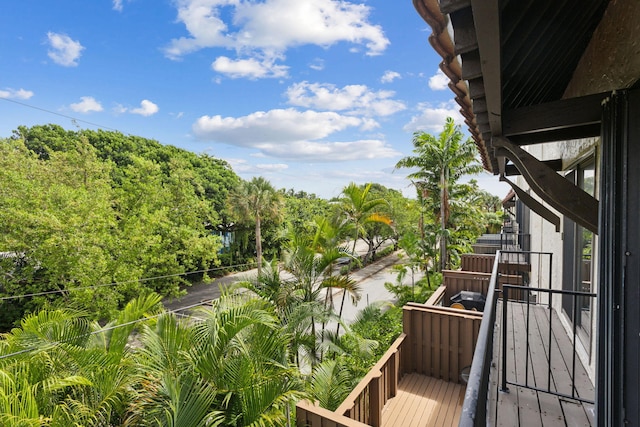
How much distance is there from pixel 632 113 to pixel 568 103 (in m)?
0.50

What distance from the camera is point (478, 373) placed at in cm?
92

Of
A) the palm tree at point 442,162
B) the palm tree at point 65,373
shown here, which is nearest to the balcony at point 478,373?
the palm tree at point 65,373

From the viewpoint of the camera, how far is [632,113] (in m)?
1.42

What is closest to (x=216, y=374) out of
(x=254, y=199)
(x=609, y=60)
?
(x=609, y=60)

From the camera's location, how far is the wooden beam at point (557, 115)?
1756 mm

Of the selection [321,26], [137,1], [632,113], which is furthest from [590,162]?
[137,1]

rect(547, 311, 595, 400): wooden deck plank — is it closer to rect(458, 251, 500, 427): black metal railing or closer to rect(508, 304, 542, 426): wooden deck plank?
rect(508, 304, 542, 426): wooden deck plank

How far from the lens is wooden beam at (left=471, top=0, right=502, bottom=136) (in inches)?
38.4

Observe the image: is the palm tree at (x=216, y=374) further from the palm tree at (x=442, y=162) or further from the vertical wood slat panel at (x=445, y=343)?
the palm tree at (x=442, y=162)

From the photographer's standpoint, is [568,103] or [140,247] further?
[140,247]

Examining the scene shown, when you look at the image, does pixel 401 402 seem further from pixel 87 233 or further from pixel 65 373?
pixel 87 233

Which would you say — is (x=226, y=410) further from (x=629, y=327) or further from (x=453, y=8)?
(x=453, y=8)

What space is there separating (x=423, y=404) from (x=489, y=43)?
5.07 m

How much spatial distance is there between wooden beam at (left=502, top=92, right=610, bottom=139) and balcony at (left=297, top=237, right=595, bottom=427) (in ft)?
3.62
